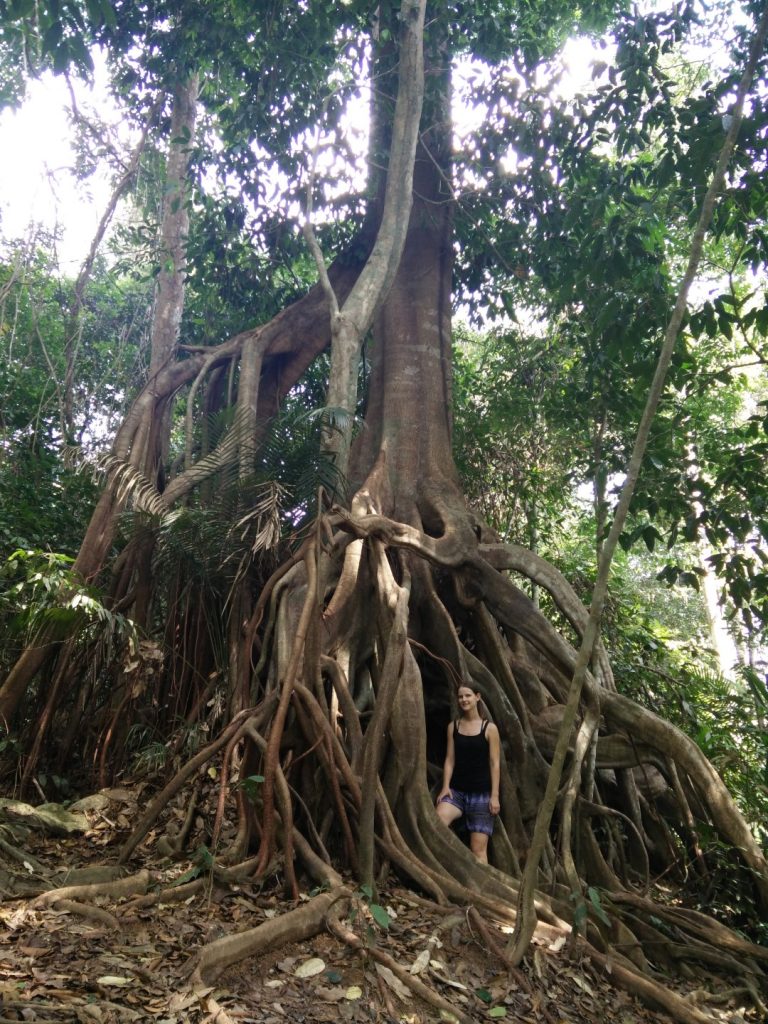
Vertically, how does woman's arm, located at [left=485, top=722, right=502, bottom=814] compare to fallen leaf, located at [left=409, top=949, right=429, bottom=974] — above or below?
above

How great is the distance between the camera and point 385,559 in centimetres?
542

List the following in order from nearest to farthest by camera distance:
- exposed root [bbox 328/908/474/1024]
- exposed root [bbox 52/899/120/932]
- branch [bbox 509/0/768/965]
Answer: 1. exposed root [bbox 328/908/474/1024]
2. exposed root [bbox 52/899/120/932]
3. branch [bbox 509/0/768/965]

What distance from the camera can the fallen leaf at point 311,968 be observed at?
3148mm

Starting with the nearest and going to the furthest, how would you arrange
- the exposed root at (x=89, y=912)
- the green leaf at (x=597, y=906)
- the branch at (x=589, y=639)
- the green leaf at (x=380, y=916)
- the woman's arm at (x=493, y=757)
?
the exposed root at (x=89, y=912)
the branch at (x=589, y=639)
the green leaf at (x=380, y=916)
the green leaf at (x=597, y=906)
the woman's arm at (x=493, y=757)

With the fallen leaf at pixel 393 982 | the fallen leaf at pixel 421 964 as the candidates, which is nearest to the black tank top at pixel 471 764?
the fallen leaf at pixel 421 964

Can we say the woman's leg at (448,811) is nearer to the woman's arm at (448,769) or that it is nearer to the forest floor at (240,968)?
the woman's arm at (448,769)

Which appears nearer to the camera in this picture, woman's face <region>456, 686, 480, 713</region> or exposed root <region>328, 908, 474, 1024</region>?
exposed root <region>328, 908, 474, 1024</region>

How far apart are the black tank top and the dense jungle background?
9.9 inches

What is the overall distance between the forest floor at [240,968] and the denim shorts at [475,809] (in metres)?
0.85

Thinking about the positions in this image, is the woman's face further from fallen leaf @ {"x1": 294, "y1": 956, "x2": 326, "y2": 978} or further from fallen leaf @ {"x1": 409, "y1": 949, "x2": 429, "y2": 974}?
fallen leaf @ {"x1": 294, "y1": 956, "x2": 326, "y2": 978}

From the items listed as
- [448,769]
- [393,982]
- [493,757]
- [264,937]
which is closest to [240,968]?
[264,937]

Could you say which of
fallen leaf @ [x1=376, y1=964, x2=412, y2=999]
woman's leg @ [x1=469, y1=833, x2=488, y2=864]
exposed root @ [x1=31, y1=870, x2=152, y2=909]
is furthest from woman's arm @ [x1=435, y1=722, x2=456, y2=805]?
exposed root @ [x1=31, y1=870, x2=152, y2=909]

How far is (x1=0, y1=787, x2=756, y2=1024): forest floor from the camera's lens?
2691 mm

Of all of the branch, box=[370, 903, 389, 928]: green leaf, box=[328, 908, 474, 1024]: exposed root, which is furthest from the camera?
box=[370, 903, 389, 928]: green leaf
